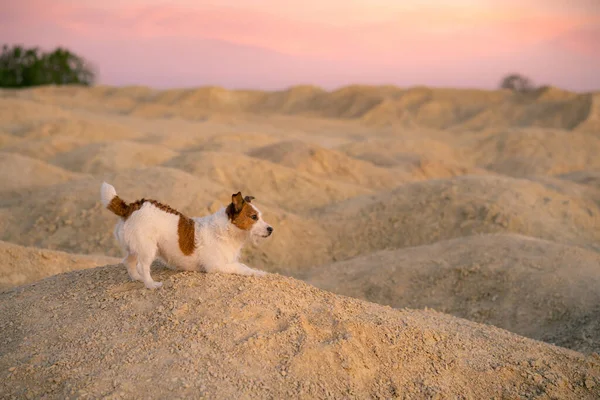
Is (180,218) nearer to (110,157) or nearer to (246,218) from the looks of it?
(246,218)

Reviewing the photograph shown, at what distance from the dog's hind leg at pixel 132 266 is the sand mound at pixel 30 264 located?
3783 millimetres

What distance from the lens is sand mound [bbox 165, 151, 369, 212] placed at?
17.9 metres

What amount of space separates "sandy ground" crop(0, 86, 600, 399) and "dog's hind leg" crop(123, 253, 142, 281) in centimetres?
17

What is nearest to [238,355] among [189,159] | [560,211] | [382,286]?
[382,286]

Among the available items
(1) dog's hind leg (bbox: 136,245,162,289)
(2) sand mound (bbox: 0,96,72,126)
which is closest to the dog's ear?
(1) dog's hind leg (bbox: 136,245,162,289)

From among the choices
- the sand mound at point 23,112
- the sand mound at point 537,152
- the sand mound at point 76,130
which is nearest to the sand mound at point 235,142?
the sand mound at point 76,130

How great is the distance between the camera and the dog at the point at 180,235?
16.5 ft

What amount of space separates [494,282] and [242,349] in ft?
20.7

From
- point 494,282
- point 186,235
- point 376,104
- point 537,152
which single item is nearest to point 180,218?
point 186,235

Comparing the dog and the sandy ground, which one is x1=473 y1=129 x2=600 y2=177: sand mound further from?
the dog

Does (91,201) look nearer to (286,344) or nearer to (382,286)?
(382,286)

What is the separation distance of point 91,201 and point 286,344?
408 inches

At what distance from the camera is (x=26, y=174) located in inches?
682

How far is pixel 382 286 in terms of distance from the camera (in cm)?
994
